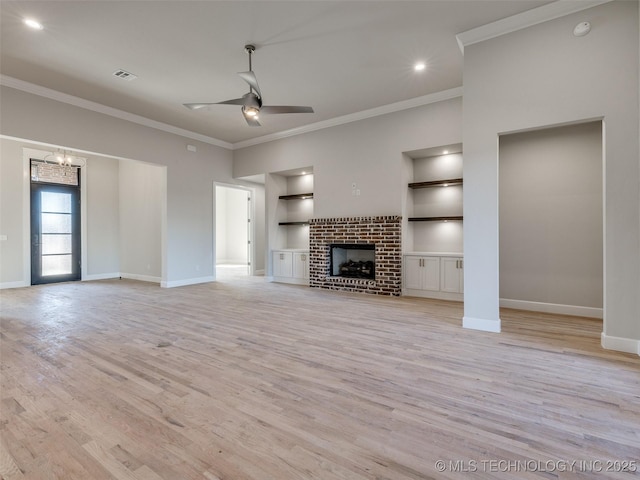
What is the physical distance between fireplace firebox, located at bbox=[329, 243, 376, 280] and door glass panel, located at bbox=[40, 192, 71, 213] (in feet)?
21.9

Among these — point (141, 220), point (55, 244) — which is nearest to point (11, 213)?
point (55, 244)

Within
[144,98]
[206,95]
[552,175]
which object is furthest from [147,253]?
[552,175]

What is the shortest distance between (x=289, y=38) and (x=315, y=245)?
4.06 metres

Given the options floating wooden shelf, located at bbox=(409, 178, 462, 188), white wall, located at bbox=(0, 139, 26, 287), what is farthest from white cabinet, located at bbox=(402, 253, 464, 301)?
white wall, located at bbox=(0, 139, 26, 287)

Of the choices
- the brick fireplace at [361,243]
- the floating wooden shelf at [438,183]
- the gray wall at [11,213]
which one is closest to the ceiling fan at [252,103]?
the brick fireplace at [361,243]

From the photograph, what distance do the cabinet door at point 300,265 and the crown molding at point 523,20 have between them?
4944mm

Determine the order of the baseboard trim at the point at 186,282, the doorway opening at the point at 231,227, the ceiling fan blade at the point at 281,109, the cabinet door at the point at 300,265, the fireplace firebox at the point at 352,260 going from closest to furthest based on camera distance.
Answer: the ceiling fan blade at the point at 281,109, the fireplace firebox at the point at 352,260, the baseboard trim at the point at 186,282, the cabinet door at the point at 300,265, the doorway opening at the point at 231,227

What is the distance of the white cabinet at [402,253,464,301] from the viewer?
5.40 m

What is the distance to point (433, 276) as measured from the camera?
18.4ft

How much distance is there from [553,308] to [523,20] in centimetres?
375

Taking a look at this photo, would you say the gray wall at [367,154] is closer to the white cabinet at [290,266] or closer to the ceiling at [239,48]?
the ceiling at [239,48]

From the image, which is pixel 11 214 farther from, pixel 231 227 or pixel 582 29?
pixel 582 29

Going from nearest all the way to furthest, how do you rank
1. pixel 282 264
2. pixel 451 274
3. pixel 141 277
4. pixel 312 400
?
pixel 312 400, pixel 451 274, pixel 282 264, pixel 141 277

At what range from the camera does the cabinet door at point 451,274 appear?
5363 millimetres
